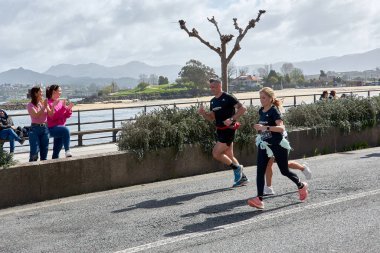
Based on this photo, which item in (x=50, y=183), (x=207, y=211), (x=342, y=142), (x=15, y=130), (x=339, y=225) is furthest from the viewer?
(x=342, y=142)

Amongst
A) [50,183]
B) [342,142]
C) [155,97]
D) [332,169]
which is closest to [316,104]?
[342,142]

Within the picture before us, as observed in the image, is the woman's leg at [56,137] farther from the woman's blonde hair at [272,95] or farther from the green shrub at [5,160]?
the woman's blonde hair at [272,95]

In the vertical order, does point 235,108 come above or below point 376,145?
above

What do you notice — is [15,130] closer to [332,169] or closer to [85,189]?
[85,189]

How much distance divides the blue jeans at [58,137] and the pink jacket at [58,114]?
0.09 m

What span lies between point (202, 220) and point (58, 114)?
4047 mm

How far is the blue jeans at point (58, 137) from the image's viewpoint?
31.3ft

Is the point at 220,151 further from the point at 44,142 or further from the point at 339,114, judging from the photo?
the point at 339,114

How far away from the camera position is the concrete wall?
8.00m

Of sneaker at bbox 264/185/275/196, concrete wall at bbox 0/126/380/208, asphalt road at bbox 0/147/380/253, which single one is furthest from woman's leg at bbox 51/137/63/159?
sneaker at bbox 264/185/275/196

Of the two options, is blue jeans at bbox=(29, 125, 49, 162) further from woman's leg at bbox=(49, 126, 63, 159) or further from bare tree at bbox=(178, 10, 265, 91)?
bare tree at bbox=(178, 10, 265, 91)

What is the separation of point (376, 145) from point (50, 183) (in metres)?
9.53

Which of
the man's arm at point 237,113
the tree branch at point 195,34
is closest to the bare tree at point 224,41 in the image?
the tree branch at point 195,34

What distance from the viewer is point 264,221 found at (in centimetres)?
647
